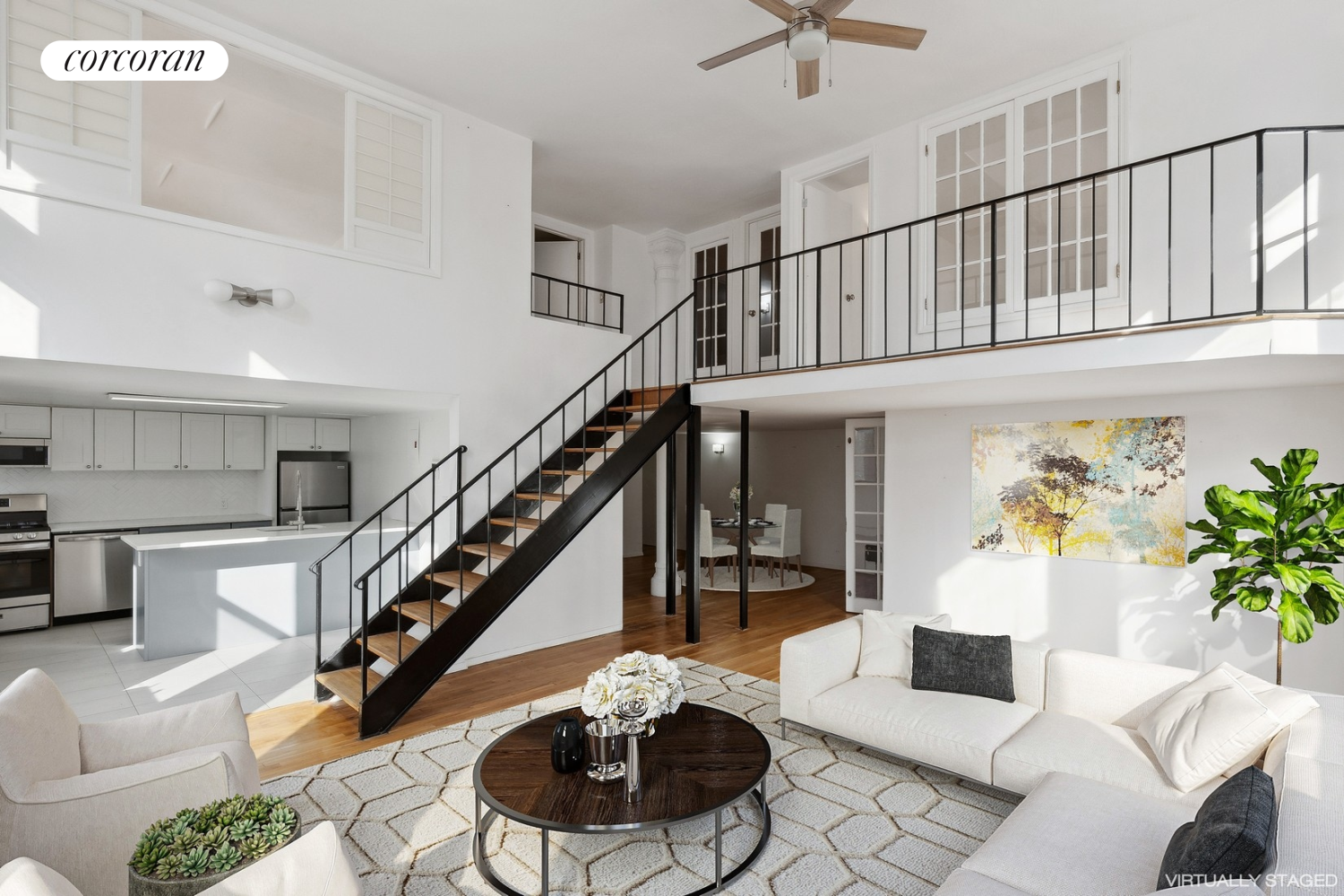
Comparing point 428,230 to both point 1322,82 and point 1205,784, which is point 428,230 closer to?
point 1205,784

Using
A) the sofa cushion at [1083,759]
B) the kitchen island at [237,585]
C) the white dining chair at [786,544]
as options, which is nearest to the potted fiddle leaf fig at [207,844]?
the sofa cushion at [1083,759]

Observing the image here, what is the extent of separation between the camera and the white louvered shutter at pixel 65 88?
11.8ft

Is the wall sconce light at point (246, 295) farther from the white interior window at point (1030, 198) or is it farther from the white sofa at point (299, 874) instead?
the white interior window at point (1030, 198)

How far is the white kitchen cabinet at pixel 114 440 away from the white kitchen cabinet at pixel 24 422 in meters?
0.35

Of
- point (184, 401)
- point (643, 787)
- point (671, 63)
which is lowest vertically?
point (643, 787)

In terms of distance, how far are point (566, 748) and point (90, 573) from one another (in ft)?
20.0

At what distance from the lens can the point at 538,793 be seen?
2486mm

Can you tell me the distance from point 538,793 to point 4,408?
21.7 ft

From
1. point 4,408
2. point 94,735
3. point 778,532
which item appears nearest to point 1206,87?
point 778,532

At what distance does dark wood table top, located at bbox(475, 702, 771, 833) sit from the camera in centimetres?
235

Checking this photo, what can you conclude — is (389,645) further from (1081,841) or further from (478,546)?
(1081,841)

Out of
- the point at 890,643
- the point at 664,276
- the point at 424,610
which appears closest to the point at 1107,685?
the point at 890,643

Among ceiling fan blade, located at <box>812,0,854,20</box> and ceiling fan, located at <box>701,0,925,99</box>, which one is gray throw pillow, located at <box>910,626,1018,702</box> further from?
ceiling fan blade, located at <box>812,0,854,20</box>

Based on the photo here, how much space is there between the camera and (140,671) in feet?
16.4
